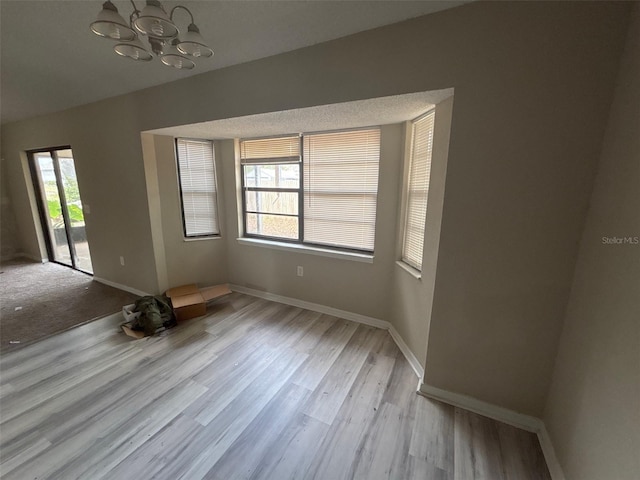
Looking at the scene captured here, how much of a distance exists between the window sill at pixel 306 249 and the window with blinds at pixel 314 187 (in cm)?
10

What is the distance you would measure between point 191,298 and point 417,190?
2.76 m

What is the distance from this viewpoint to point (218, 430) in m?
1.54

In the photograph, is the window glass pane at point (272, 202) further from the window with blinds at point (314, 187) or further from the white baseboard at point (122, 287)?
the white baseboard at point (122, 287)

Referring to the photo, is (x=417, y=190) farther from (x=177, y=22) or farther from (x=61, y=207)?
(x=61, y=207)

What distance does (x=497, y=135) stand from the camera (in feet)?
4.57

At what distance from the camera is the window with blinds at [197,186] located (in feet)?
10.5

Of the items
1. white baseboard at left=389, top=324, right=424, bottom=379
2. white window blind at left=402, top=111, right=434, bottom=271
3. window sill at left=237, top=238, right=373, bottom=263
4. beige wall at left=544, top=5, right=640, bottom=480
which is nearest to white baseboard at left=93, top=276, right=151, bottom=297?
window sill at left=237, top=238, right=373, bottom=263

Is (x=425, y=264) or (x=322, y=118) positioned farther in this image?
(x=322, y=118)

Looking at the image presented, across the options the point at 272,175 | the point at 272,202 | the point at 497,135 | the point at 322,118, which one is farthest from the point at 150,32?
the point at 272,202

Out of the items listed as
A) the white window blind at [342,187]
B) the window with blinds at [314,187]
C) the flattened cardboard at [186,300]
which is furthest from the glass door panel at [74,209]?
the white window blind at [342,187]

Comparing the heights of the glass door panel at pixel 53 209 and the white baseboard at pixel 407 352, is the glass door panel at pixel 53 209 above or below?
above

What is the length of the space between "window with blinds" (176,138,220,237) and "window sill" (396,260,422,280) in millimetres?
2572

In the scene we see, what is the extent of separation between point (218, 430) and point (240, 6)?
8.40ft

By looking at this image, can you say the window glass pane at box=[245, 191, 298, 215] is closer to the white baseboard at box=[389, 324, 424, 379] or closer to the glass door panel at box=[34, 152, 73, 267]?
the white baseboard at box=[389, 324, 424, 379]
